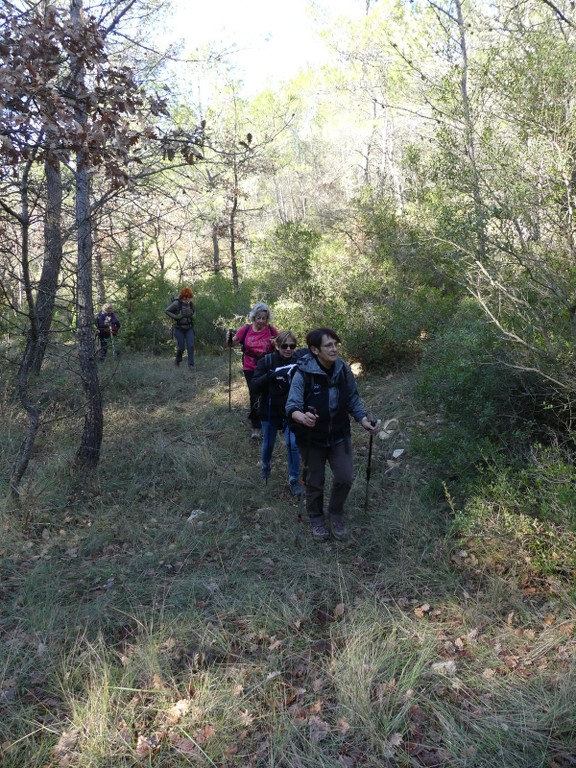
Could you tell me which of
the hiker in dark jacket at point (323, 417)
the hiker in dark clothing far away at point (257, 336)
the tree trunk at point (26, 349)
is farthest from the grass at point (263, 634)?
the hiker in dark clothing far away at point (257, 336)

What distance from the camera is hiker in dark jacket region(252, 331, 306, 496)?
5758 millimetres

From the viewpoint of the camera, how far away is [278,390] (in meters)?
5.82

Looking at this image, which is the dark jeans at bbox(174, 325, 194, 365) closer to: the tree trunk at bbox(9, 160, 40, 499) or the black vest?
the tree trunk at bbox(9, 160, 40, 499)

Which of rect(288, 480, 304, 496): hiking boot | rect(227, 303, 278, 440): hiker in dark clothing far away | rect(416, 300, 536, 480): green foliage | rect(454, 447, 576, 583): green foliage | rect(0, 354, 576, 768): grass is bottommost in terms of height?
rect(0, 354, 576, 768): grass

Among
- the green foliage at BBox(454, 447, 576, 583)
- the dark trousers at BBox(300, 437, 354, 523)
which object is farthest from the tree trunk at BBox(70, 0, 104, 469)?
the green foliage at BBox(454, 447, 576, 583)

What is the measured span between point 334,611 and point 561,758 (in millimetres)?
1595

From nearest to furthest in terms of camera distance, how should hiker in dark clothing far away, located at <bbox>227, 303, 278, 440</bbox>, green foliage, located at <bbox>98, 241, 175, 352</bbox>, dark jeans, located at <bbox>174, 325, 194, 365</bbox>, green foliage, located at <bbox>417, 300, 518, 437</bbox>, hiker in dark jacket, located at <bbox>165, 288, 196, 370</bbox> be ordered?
green foliage, located at <bbox>417, 300, 518, 437</bbox> → hiker in dark clothing far away, located at <bbox>227, 303, 278, 440</bbox> → hiker in dark jacket, located at <bbox>165, 288, 196, 370</bbox> → dark jeans, located at <bbox>174, 325, 194, 365</bbox> → green foliage, located at <bbox>98, 241, 175, 352</bbox>

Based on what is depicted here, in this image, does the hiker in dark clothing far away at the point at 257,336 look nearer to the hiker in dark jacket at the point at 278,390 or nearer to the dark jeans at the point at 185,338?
the hiker in dark jacket at the point at 278,390

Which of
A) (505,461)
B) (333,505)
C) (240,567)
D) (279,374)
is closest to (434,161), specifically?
(279,374)

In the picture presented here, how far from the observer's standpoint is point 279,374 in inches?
222

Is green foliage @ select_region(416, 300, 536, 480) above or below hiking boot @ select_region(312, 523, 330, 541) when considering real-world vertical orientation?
above

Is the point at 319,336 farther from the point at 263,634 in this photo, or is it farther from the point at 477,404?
the point at 263,634

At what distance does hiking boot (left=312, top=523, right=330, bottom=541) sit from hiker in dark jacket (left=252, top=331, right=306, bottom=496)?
0.95 m

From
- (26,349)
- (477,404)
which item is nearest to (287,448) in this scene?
(477,404)
